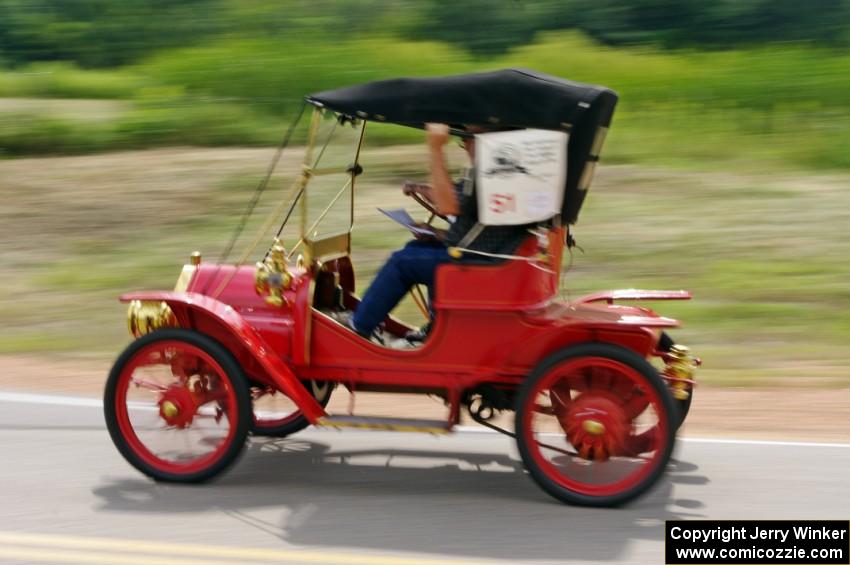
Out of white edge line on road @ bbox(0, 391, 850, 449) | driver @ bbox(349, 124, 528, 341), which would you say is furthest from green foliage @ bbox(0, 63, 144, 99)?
driver @ bbox(349, 124, 528, 341)

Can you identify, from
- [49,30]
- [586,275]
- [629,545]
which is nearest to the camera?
[629,545]

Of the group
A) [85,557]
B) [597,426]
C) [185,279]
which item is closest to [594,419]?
[597,426]

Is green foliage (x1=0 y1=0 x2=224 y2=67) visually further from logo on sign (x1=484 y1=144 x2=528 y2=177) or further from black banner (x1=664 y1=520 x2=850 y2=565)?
black banner (x1=664 y1=520 x2=850 y2=565)

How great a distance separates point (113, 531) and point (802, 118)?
41.9ft

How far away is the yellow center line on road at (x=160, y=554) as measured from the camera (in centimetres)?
479

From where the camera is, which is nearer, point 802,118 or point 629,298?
point 629,298

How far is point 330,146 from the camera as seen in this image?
19.7 feet

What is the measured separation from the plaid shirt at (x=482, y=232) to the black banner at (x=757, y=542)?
1449 millimetres

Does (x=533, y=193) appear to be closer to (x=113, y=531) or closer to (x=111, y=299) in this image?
(x=113, y=531)

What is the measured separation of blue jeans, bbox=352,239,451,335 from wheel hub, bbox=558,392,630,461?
2.94 ft

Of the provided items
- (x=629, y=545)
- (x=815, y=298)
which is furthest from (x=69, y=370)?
(x=815, y=298)

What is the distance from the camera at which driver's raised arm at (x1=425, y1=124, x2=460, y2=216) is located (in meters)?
5.44

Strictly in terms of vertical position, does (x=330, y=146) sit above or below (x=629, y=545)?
above

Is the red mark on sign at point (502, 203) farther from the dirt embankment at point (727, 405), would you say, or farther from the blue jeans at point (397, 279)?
the dirt embankment at point (727, 405)
